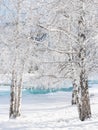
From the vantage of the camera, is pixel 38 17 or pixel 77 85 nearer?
pixel 38 17

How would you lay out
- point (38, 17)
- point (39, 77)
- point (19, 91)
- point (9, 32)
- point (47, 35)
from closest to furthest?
point (38, 17) → point (47, 35) → point (39, 77) → point (9, 32) → point (19, 91)

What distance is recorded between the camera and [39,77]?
14.7m

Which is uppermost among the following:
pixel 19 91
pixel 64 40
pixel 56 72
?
pixel 64 40

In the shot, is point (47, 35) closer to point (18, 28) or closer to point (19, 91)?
point (18, 28)

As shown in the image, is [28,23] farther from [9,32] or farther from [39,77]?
[9,32]

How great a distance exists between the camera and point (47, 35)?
13.3 meters

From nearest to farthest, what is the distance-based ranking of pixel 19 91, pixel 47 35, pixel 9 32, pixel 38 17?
pixel 38 17 → pixel 47 35 → pixel 9 32 → pixel 19 91

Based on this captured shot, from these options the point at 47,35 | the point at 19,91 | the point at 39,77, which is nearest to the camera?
the point at 47,35

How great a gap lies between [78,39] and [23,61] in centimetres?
339

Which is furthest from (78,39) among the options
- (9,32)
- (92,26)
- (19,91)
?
(19,91)

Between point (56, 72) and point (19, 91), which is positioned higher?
point (56, 72)

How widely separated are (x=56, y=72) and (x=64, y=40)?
5.83ft

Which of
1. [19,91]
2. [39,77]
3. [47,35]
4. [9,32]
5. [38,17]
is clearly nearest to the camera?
[38,17]

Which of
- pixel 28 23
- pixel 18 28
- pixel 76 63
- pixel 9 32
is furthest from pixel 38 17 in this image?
pixel 9 32
